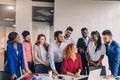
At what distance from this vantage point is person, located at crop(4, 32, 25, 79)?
4.19m

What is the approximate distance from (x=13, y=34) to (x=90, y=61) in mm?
1869

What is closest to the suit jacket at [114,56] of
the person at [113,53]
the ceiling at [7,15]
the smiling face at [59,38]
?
the person at [113,53]

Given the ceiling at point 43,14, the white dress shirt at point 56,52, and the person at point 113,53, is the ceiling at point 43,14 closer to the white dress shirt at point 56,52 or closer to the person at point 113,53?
the white dress shirt at point 56,52

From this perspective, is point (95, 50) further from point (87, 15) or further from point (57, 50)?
point (87, 15)

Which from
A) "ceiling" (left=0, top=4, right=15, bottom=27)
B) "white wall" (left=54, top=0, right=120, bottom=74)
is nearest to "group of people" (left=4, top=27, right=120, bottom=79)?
"white wall" (left=54, top=0, right=120, bottom=74)

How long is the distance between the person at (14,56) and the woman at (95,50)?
1.57m

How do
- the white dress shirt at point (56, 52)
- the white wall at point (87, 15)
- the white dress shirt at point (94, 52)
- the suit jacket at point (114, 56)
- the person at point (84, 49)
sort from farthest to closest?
1. the white wall at point (87, 15)
2. the person at point (84, 49)
3. the white dress shirt at point (94, 52)
4. the white dress shirt at point (56, 52)
5. the suit jacket at point (114, 56)

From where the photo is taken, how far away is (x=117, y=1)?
7.16 m

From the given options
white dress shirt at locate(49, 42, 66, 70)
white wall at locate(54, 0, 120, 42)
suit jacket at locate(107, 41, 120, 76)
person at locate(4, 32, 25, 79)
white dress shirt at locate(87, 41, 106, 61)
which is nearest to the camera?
Answer: suit jacket at locate(107, 41, 120, 76)

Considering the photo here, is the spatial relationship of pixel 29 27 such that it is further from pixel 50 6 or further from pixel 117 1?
pixel 117 1

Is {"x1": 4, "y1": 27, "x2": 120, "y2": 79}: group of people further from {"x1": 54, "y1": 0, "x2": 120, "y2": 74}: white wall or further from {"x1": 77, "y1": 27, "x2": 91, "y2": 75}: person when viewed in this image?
{"x1": 54, "y1": 0, "x2": 120, "y2": 74}: white wall

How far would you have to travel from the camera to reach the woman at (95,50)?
5000 millimetres

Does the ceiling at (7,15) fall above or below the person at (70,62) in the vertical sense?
above

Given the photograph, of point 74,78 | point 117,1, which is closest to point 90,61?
point 74,78
